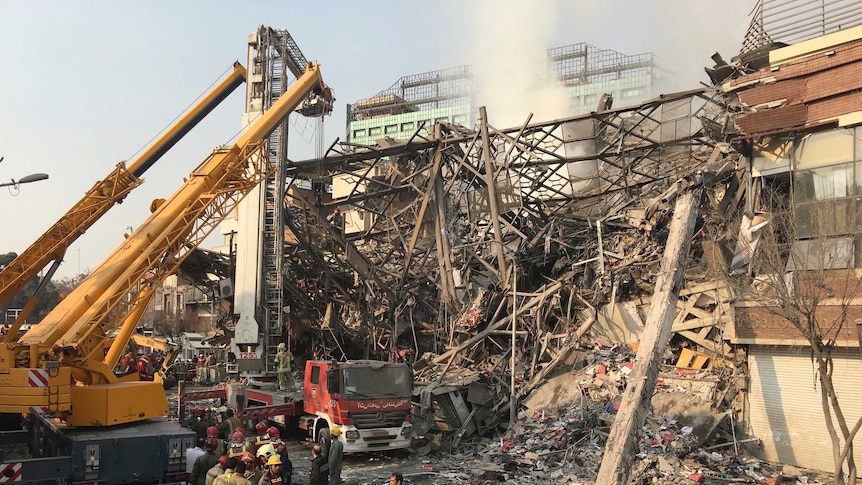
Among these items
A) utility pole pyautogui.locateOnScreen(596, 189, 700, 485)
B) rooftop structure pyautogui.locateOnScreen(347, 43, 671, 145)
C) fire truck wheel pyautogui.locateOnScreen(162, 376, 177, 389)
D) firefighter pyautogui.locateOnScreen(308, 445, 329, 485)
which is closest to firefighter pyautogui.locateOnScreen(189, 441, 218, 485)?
firefighter pyautogui.locateOnScreen(308, 445, 329, 485)

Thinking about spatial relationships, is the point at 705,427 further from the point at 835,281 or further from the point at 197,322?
the point at 197,322

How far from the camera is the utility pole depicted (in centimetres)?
900

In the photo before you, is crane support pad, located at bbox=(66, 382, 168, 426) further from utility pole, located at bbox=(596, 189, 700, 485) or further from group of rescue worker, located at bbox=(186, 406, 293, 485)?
utility pole, located at bbox=(596, 189, 700, 485)

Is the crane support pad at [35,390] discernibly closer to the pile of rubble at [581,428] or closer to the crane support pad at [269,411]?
the crane support pad at [269,411]

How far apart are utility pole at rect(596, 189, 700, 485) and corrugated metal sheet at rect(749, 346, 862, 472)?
16.2 feet

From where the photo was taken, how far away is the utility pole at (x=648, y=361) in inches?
354

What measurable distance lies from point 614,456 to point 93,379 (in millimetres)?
8642

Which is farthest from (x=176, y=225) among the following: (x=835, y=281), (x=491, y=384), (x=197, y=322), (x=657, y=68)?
(x=657, y=68)

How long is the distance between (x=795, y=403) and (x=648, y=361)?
21.4 feet

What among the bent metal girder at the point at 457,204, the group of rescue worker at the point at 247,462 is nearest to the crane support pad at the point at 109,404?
the group of rescue worker at the point at 247,462

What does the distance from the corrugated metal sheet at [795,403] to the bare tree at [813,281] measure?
0.29m

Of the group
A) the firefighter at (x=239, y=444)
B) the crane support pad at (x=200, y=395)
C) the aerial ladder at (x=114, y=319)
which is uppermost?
the aerial ladder at (x=114, y=319)

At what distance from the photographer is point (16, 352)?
1048cm

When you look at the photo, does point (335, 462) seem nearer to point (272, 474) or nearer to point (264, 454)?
point (264, 454)
